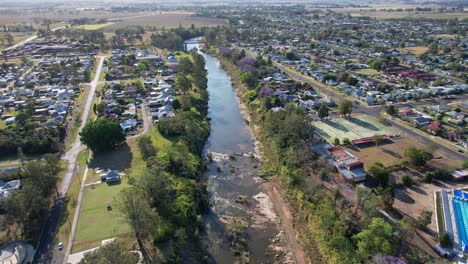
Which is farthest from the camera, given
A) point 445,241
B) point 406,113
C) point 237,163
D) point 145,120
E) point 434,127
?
point 145,120

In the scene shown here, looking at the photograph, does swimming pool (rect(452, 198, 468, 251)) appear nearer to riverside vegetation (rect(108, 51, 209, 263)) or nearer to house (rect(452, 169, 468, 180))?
house (rect(452, 169, 468, 180))

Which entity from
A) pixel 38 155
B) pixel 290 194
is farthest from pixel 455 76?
pixel 38 155

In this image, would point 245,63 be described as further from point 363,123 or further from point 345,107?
point 363,123

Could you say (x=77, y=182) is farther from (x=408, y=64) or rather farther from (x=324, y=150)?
(x=408, y=64)

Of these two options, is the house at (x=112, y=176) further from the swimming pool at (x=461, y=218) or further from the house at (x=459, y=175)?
the house at (x=459, y=175)

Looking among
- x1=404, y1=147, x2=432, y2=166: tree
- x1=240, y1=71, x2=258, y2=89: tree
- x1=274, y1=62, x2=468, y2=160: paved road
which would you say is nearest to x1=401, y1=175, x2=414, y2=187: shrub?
x1=404, y1=147, x2=432, y2=166: tree

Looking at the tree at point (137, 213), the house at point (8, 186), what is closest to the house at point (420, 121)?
the tree at point (137, 213)

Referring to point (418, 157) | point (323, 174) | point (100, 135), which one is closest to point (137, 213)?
point (100, 135)
